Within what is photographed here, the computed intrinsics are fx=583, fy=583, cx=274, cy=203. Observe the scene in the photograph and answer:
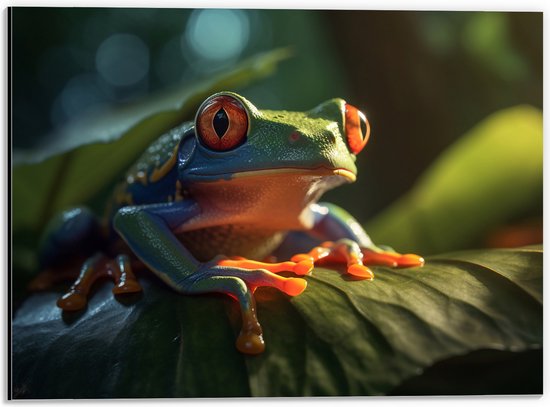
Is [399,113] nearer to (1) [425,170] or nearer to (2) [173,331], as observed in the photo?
(1) [425,170]

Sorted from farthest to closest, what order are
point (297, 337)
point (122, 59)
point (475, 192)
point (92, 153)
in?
point (122, 59), point (475, 192), point (92, 153), point (297, 337)

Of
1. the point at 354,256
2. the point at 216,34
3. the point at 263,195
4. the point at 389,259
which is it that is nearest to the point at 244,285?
the point at 263,195

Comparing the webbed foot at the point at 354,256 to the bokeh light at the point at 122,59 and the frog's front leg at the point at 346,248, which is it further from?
the bokeh light at the point at 122,59

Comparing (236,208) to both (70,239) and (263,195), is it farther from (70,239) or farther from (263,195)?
(70,239)

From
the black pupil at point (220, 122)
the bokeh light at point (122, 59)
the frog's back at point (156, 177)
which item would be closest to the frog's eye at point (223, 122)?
the black pupil at point (220, 122)

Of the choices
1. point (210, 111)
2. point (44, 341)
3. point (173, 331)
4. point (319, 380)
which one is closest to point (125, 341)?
point (173, 331)
